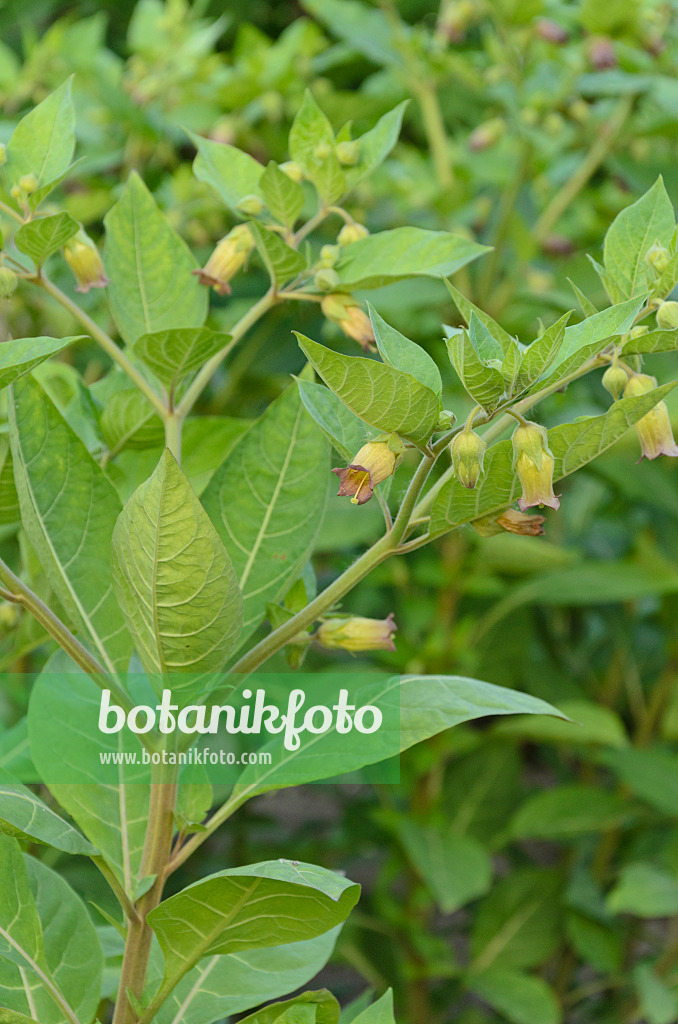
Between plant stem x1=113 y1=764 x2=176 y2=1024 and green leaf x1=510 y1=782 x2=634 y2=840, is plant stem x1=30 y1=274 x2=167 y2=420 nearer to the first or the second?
plant stem x1=113 y1=764 x2=176 y2=1024

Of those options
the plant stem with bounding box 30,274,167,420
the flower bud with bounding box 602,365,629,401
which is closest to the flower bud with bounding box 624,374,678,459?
the flower bud with bounding box 602,365,629,401

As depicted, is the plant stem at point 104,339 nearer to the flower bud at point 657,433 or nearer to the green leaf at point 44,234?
the green leaf at point 44,234

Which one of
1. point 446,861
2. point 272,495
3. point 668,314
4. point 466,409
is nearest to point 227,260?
point 272,495

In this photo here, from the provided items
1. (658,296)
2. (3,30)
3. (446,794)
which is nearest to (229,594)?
(658,296)

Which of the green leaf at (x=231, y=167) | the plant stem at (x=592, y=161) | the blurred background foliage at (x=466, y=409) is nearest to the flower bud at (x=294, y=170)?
the green leaf at (x=231, y=167)

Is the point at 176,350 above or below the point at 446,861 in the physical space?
above

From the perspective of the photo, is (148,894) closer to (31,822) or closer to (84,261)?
(31,822)
